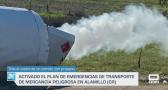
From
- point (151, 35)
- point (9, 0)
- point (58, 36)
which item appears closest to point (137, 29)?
point (151, 35)

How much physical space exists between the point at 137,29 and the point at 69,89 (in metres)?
15.2

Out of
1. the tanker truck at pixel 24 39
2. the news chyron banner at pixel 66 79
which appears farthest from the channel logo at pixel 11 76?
the tanker truck at pixel 24 39

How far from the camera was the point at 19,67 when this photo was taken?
17.6m

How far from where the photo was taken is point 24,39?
57.6 ft

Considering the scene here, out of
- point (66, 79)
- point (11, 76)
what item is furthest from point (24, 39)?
point (66, 79)

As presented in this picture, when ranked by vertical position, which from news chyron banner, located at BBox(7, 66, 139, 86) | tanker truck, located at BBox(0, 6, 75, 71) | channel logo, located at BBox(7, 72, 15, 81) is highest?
tanker truck, located at BBox(0, 6, 75, 71)

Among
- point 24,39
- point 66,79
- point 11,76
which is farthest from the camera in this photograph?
point 24,39

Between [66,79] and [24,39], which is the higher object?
[24,39]

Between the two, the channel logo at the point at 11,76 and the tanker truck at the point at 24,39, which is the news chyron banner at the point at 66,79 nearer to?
the channel logo at the point at 11,76

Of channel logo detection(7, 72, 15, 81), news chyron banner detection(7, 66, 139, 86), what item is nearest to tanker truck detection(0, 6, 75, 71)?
channel logo detection(7, 72, 15, 81)

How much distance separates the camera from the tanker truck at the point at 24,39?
17.1 m

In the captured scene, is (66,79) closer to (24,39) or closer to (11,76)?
(11,76)

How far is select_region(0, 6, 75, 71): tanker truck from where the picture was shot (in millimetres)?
17141

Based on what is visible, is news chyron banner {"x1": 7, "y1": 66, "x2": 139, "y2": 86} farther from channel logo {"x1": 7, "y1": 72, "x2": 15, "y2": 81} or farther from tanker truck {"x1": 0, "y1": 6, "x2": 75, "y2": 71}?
tanker truck {"x1": 0, "y1": 6, "x2": 75, "y2": 71}
